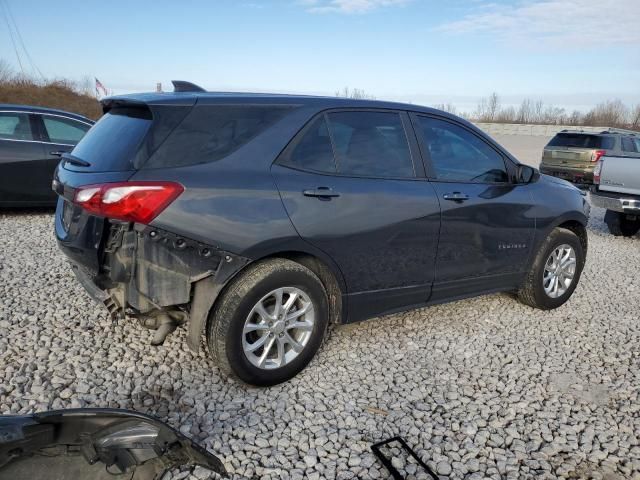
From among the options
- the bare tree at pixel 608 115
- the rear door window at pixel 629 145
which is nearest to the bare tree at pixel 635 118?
the bare tree at pixel 608 115

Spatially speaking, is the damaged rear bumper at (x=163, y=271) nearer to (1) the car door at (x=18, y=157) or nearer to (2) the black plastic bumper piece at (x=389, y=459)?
(2) the black plastic bumper piece at (x=389, y=459)

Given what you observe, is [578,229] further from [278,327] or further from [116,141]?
[116,141]

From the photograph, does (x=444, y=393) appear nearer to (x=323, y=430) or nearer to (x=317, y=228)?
(x=323, y=430)

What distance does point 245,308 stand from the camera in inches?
114

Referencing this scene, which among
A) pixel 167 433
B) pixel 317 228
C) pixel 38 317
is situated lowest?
pixel 38 317

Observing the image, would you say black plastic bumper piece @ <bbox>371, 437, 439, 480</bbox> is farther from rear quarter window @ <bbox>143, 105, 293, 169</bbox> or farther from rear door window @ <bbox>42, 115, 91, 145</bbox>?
rear door window @ <bbox>42, 115, 91, 145</bbox>

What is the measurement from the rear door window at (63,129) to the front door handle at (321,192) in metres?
5.96

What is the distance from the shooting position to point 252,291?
9.48 ft

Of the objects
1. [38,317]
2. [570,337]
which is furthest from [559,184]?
[38,317]

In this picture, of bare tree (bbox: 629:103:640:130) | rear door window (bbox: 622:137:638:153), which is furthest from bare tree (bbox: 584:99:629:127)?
rear door window (bbox: 622:137:638:153)

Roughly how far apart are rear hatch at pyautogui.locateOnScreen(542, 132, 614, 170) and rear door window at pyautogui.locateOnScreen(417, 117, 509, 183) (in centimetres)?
1094

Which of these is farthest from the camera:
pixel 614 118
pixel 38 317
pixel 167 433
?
pixel 614 118

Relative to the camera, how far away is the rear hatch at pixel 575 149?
44.3 ft

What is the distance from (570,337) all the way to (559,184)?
1.42 meters
